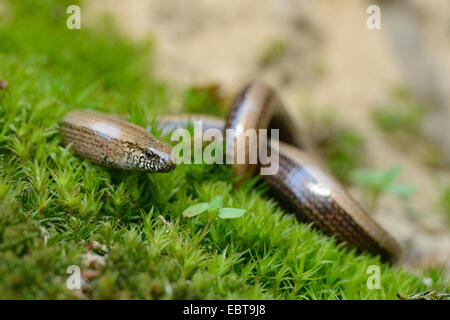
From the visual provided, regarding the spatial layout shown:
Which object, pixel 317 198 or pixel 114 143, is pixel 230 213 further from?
pixel 317 198

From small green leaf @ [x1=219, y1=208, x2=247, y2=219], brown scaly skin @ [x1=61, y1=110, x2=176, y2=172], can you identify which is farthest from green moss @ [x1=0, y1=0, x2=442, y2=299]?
small green leaf @ [x1=219, y1=208, x2=247, y2=219]

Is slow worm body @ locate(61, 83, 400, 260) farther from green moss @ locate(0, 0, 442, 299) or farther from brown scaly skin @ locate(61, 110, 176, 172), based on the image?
green moss @ locate(0, 0, 442, 299)

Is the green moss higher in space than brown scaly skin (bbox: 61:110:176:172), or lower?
lower

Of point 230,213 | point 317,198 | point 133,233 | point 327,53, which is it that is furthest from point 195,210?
point 327,53

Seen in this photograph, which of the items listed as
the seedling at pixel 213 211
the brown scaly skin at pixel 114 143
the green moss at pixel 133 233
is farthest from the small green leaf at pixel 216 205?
the brown scaly skin at pixel 114 143

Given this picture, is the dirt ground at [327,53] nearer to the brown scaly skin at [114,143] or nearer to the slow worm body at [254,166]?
the slow worm body at [254,166]

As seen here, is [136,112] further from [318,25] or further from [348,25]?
[348,25]
